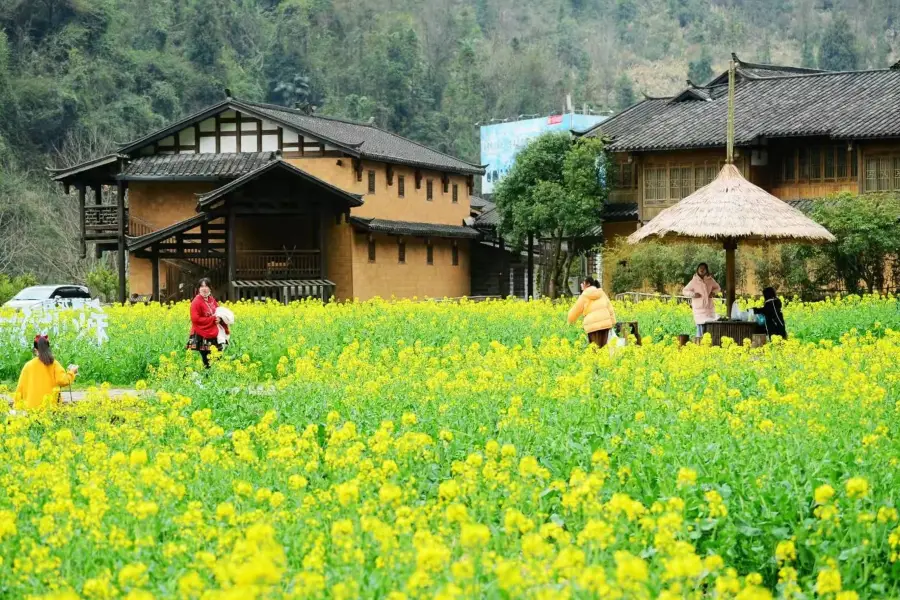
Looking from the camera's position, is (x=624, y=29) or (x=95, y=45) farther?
(x=624, y=29)

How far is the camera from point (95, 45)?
208 feet

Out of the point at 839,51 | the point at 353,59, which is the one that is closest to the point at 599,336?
the point at 353,59

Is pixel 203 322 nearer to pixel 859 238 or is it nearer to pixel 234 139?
pixel 859 238

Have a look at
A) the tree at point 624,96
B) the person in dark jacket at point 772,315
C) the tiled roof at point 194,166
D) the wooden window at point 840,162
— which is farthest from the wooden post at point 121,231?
the tree at point 624,96

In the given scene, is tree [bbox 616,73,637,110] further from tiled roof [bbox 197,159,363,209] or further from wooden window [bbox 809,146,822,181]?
tiled roof [bbox 197,159,363,209]

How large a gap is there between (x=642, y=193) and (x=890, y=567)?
33.0m

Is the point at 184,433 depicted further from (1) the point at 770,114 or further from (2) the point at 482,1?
(2) the point at 482,1

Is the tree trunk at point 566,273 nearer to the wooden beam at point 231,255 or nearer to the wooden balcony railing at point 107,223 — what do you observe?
the wooden beam at point 231,255

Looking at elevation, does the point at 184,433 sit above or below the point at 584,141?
below

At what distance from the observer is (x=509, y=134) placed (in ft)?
227

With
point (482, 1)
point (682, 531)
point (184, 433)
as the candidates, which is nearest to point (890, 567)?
point (682, 531)

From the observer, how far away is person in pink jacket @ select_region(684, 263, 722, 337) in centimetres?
1966

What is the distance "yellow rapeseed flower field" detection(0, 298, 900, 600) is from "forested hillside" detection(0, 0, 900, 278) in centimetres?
4392

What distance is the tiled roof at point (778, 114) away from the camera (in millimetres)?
35938
